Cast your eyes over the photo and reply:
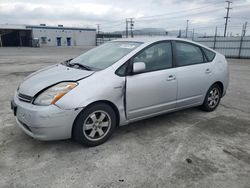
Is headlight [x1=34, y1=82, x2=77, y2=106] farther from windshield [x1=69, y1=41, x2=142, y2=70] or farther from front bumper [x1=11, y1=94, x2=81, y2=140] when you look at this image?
windshield [x1=69, y1=41, x2=142, y2=70]

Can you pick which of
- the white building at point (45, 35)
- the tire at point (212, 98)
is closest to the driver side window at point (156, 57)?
the tire at point (212, 98)

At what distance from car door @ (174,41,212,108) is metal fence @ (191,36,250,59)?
1780 centimetres

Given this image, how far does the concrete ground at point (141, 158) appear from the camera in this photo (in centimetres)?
234

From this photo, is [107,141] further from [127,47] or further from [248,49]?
[248,49]

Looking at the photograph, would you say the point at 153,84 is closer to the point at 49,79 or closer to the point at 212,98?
the point at 49,79

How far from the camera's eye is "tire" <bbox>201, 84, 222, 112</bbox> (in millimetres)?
4344

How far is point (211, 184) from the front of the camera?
7.56 feet

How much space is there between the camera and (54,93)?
271cm

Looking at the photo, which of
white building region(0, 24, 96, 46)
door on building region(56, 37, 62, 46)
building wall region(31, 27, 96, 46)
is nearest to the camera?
white building region(0, 24, 96, 46)

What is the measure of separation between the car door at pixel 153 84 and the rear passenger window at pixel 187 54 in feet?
0.67

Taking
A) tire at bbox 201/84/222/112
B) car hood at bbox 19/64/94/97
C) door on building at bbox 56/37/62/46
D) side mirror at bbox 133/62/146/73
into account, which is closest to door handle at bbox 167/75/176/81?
side mirror at bbox 133/62/146/73

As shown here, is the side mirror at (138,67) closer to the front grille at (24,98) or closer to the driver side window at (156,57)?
the driver side window at (156,57)

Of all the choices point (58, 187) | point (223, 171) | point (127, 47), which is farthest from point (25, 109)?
point (223, 171)

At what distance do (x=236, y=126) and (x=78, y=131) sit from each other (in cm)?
277
